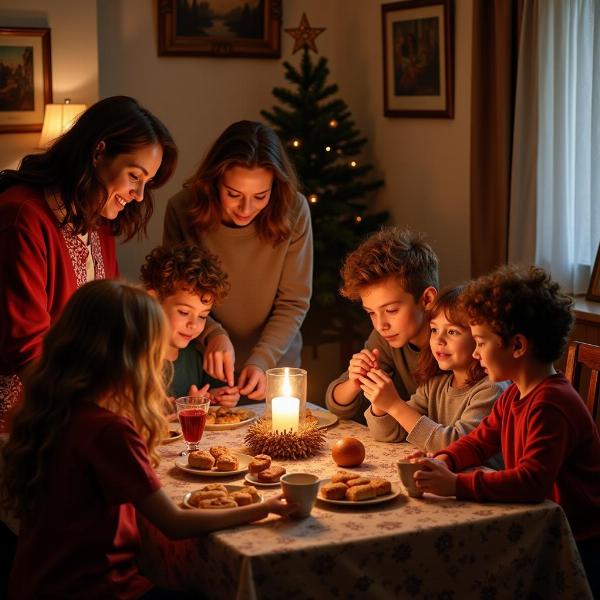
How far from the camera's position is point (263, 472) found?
216 cm

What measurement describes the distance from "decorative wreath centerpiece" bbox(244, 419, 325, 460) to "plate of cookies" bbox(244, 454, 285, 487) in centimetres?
11

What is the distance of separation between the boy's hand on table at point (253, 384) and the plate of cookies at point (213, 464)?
25.8 inches

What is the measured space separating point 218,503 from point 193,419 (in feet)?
1.38

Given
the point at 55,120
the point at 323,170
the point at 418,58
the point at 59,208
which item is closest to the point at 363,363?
the point at 59,208

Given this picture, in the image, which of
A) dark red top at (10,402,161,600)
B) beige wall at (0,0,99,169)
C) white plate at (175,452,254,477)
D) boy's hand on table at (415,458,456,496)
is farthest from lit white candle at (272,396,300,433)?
beige wall at (0,0,99,169)

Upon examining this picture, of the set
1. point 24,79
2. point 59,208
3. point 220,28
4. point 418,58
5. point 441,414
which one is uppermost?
point 220,28

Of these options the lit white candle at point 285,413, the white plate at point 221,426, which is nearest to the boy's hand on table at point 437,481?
the lit white candle at point 285,413

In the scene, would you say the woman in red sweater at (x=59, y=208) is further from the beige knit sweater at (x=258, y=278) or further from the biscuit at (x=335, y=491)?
the biscuit at (x=335, y=491)

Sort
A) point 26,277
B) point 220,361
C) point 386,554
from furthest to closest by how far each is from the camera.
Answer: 1. point 220,361
2. point 26,277
3. point 386,554

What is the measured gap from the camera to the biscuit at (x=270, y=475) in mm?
2139

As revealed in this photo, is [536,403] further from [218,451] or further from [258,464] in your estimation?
[218,451]

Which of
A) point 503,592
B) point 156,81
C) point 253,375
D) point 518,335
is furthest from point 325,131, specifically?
point 503,592

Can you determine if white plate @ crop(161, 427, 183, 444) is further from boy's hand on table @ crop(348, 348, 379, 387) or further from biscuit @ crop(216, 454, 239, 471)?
boy's hand on table @ crop(348, 348, 379, 387)

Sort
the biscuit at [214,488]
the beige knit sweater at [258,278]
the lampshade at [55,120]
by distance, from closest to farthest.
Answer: the biscuit at [214,488], the beige knit sweater at [258,278], the lampshade at [55,120]
